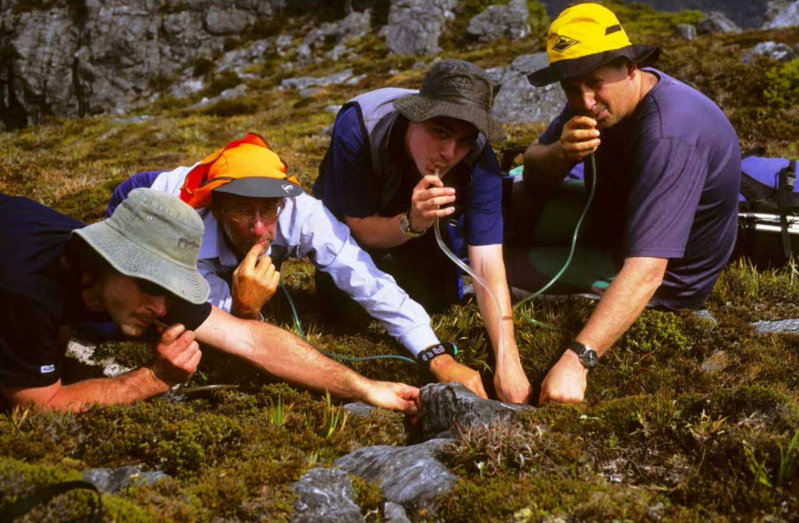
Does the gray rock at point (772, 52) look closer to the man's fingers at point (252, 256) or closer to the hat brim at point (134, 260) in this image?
the man's fingers at point (252, 256)

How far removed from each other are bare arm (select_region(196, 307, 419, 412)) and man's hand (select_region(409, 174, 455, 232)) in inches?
50.8

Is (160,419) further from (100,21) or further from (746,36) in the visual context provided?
(100,21)

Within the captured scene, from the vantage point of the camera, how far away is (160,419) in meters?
3.90

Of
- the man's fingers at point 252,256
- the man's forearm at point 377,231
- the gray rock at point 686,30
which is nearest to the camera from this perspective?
the man's fingers at point 252,256

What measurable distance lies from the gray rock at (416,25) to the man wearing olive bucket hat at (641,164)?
34896 millimetres

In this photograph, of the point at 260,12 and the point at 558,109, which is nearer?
the point at 558,109

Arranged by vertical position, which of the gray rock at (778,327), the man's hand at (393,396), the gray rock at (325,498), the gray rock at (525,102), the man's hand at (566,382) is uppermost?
the gray rock at (325,498)

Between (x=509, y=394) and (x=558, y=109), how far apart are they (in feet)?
47.6

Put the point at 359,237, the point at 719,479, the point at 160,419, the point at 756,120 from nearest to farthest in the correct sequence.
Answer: the point at 719,479 < the point at 160,419 < the point at 359,237 < the point at 756,120

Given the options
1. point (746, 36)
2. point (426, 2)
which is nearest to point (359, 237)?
point (746, 36)

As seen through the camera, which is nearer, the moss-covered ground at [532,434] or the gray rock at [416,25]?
the moss-covered ground at [532,434]

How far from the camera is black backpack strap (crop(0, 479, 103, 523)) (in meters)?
2.49

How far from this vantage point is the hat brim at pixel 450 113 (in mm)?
4426

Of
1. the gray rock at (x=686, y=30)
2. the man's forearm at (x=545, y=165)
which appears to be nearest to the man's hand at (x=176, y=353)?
the man's forearm at (x=545, y=165)
